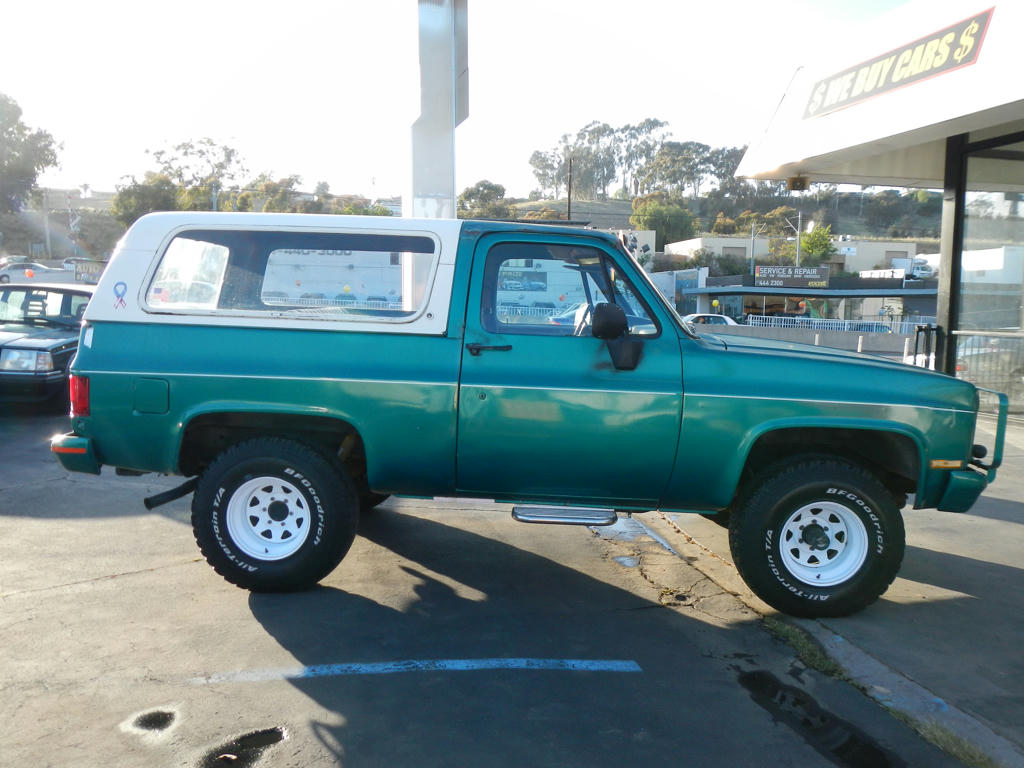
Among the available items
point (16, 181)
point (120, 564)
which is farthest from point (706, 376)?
point (16, 181)

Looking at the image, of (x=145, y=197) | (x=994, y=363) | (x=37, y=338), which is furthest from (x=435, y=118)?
(x=145, y=197)

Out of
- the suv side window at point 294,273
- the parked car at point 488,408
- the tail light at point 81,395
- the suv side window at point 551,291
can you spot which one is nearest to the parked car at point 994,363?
the parked car at point 488,408

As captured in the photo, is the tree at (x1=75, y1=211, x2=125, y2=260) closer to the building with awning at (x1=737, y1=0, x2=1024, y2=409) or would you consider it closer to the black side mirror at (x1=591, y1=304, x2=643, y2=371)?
the building with awning at (x1=737, y1=0, x2=1024, y2=409)

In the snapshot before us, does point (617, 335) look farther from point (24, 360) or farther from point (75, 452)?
point (24, 360)

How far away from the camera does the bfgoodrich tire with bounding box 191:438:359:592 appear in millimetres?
4738

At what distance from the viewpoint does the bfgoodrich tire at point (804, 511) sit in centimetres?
468

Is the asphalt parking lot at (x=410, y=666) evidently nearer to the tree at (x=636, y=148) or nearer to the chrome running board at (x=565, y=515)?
the chrome running board at (x=565, y=515)

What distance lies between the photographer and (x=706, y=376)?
15.3 feet

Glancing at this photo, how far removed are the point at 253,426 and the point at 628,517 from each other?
330cm

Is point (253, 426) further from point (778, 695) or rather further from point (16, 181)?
point (16, 181)

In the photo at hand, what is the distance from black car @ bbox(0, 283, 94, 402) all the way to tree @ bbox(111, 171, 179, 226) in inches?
2025

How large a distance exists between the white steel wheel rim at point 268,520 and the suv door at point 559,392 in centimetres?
98

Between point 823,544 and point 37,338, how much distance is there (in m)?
9.18

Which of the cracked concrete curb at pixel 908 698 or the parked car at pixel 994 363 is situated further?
the parked car at pixel 994 363
